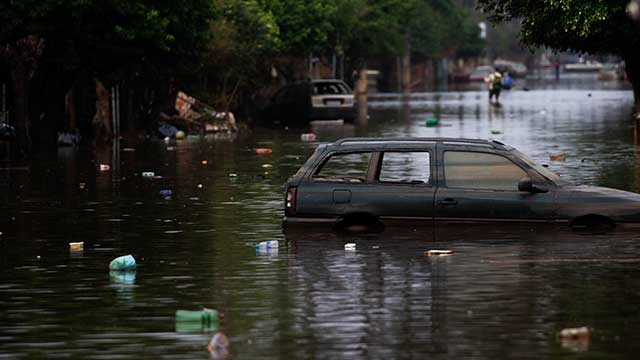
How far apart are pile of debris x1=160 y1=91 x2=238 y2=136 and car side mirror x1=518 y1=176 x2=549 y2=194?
113ft

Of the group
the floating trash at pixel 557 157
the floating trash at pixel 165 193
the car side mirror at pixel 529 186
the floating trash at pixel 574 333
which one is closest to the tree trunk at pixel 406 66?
the floating trash at pixel 557 157

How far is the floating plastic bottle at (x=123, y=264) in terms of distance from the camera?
53.3 feet

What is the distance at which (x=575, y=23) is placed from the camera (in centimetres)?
2847

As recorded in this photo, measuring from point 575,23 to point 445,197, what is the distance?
34.3 feet

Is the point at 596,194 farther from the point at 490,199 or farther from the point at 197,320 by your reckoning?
the point at 197,320

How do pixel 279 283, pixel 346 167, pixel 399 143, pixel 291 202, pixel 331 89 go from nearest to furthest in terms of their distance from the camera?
pixel 279 283, pixel 291 202, pixel 399 143, pixel 346 167, pixel 331 89

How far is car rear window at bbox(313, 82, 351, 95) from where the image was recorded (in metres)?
63.0

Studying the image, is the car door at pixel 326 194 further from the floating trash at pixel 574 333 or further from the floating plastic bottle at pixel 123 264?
the floating trash at pixel 574 333

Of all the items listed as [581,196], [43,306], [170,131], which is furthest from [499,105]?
[43,306]

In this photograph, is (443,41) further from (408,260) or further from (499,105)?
(408,260)

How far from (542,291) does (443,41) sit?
14536cm

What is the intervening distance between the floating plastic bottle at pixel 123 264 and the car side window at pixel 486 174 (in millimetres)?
4359

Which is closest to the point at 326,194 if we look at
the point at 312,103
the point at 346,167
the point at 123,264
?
the point at 123,264

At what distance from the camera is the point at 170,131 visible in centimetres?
5028
